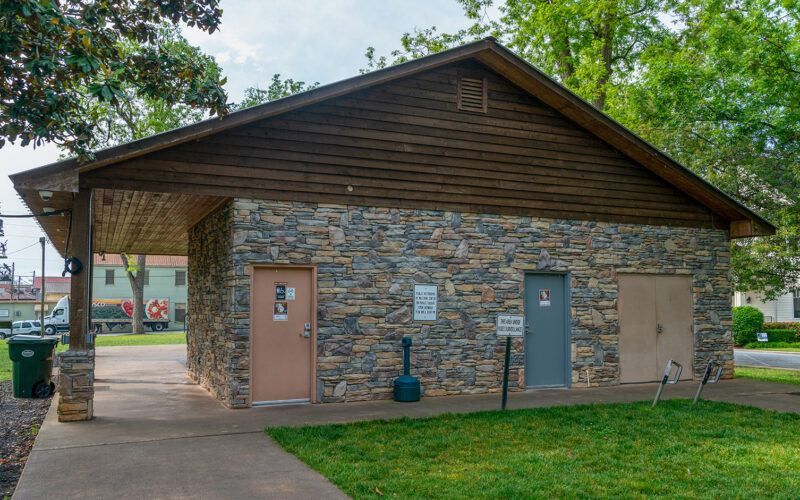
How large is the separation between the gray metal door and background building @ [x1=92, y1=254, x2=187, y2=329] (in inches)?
1573

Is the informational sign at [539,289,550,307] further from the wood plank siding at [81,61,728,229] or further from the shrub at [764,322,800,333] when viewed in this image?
the shrub at [764,322,800,333]

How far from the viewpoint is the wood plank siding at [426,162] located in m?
8.76

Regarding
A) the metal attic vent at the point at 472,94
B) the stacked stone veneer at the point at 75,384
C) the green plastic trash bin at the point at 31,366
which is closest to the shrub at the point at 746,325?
the metal attic vent at the point at 472,94

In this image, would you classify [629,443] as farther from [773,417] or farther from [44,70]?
[44,70]

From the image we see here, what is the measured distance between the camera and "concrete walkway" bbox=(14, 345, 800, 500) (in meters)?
5.17

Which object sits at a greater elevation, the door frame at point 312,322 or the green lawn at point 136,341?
the door frame at point 312,322

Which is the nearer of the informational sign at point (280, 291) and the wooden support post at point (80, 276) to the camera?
the wooden support post at point (80, 276)

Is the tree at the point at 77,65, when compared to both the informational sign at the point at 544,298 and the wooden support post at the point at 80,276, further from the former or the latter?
the informational sign at the point at 544,298

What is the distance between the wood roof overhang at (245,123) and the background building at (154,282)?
114 ft

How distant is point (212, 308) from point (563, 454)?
6448mm

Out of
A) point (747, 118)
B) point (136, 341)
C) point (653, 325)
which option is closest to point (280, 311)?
point (653, 325)

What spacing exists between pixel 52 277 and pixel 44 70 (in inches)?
2494

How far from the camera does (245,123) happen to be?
8.74 m

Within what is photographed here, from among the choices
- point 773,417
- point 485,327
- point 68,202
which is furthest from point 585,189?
point 68,202
